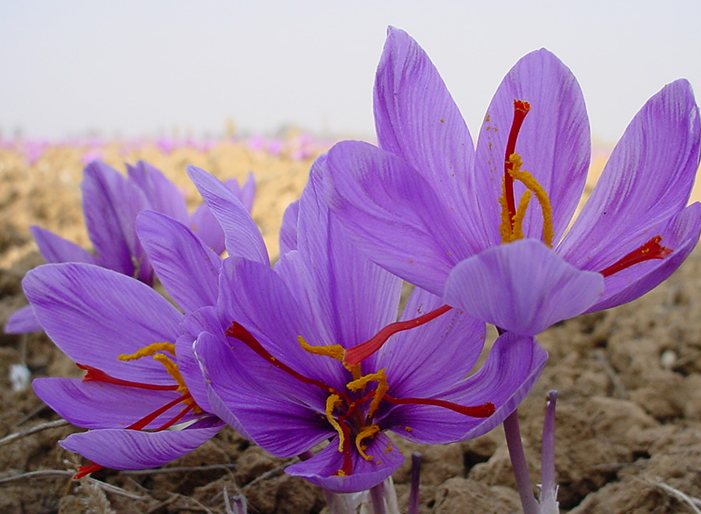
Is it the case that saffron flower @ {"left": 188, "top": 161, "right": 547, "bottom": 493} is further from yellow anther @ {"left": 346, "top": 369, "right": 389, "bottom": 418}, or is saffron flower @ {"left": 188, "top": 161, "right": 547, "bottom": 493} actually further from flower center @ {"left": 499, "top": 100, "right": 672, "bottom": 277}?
flower center @ {"left": 499, "top": 100, "right": 672, "bottom": 277}

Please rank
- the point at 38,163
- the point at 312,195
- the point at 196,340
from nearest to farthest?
the point at 196,340 < the point at 312,195 < the point at 38,163

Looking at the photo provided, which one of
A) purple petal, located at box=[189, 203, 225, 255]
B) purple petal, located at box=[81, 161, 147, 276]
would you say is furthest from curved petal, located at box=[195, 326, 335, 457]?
purple petal, located at box=[81, 161, 147, 276]

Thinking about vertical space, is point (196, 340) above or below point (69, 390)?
above

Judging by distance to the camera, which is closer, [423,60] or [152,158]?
[423,60]

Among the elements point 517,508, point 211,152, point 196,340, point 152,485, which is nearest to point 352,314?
point 196,340

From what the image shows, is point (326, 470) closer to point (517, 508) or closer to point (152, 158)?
point (517, 508)

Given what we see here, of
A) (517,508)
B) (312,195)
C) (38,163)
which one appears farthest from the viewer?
(38,163)

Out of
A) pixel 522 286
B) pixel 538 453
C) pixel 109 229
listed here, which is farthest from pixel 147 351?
pixel 538 453

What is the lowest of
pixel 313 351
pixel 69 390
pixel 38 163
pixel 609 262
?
pixel 38 163
